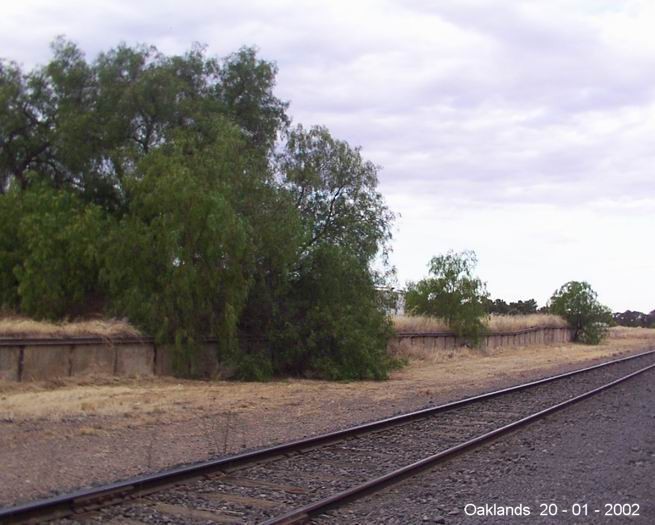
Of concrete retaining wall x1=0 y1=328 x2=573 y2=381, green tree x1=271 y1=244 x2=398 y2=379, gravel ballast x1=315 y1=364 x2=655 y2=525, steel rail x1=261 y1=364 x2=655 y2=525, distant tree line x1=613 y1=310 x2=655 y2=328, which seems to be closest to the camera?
steel rail x1=261 y1=364 x2=655 y2=525

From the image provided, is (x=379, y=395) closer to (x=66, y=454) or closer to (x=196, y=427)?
(x=196, y=427)

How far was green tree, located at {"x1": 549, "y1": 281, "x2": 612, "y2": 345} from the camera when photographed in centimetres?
6594

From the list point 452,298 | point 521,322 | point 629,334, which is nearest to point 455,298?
point 452,298

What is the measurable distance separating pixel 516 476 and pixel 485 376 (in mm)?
19764

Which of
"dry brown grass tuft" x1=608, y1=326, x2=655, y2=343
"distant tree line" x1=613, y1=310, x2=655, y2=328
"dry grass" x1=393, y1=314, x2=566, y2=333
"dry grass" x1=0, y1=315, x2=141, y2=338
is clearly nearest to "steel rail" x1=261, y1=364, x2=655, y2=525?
"dry grass" x1=0, y1=315, x2=141, y2=338

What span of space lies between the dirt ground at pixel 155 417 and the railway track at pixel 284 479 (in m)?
0.95

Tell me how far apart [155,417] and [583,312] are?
56.0 metres

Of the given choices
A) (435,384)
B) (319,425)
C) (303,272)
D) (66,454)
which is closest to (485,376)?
(435,384)

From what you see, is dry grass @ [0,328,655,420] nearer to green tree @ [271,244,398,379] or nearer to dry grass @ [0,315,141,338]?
green tree @ [271,244,398,379]

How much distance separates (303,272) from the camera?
27.2 metres

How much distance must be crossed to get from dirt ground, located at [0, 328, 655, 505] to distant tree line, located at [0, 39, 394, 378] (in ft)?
6.69

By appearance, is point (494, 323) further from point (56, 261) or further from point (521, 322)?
point (56, 261)

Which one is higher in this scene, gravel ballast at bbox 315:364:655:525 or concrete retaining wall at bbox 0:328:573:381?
concrete retaining wall at bbox 0:328:573:381

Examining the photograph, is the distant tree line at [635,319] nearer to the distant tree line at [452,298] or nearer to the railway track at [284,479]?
the distant tree line at [452,298]
